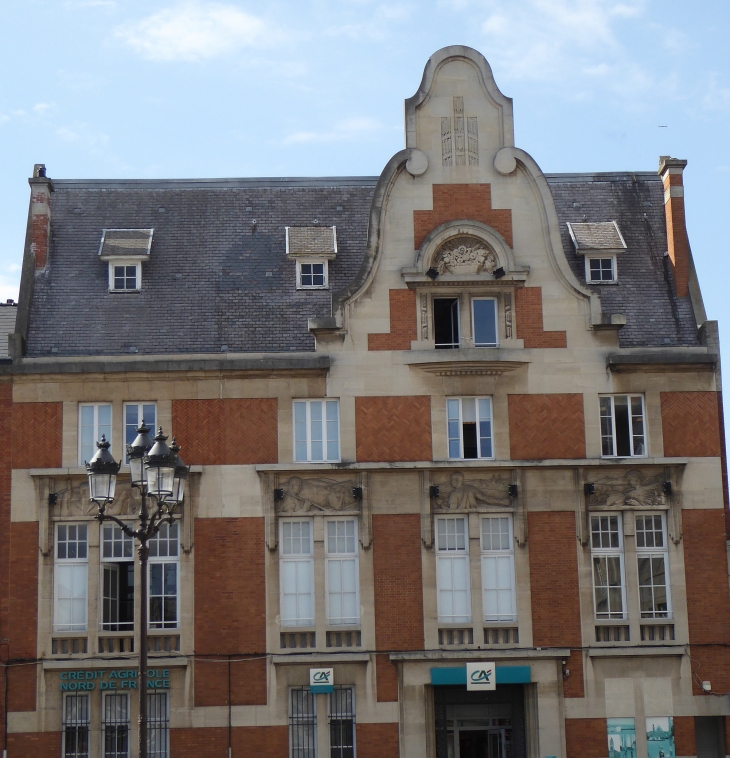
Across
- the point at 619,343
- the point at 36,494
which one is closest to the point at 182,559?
the point at 36,494

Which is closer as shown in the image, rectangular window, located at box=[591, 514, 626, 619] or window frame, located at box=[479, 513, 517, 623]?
window frame, located at box=[479, 513, 517, 623]

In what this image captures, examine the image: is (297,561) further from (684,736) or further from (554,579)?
(684,736)

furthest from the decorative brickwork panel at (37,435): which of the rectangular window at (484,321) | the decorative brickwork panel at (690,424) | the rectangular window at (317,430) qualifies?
the decorative brickwork panel at (690,424)

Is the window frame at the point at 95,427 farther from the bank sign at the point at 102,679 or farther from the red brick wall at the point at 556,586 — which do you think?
the red brick wall at the point at 556,586

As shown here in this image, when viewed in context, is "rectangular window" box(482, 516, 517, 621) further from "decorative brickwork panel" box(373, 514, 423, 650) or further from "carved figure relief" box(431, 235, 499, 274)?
"carved figure relief" box(431, 235, 499, 274)

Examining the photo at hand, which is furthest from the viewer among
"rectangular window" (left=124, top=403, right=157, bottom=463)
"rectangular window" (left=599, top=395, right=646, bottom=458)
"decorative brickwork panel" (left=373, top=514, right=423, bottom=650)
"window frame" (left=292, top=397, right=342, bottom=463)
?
"rectangular window" (left=599, top=395, right=646, bottom=458)

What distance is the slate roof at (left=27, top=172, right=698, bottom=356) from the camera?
115 ft

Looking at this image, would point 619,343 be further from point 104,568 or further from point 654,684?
point 104,568

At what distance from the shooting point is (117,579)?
109 ft

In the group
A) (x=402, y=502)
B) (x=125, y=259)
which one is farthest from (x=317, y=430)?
(x=125, y=259)

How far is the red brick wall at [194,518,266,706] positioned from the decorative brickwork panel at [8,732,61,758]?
368 cm

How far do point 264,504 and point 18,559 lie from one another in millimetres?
6408

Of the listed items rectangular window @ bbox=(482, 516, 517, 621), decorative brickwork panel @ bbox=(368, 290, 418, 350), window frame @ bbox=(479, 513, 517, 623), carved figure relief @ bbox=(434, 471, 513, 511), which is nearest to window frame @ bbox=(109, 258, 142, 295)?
decorative brickwork panel @ bbox=(368, 290, 418, 350)

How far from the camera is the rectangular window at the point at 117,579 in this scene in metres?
32.8
